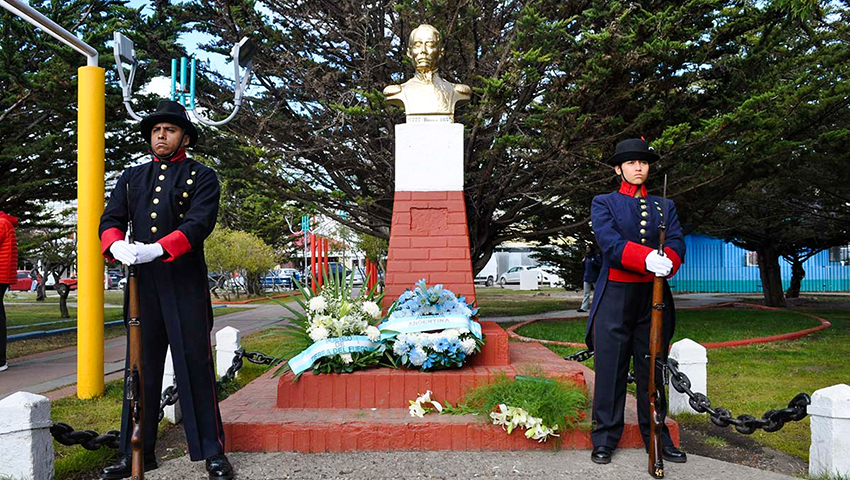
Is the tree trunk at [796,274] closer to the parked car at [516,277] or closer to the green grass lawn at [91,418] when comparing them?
the parked car at [516,277]

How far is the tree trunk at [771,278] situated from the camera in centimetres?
1525

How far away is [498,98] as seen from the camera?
8164 mm

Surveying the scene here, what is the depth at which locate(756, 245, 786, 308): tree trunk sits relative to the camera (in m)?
15.2

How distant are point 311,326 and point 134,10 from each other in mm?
8369

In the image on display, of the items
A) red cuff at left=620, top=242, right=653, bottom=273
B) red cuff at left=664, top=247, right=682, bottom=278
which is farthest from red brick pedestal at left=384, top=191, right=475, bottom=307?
red cuff at left=664, top=247, right=682, bottom=278

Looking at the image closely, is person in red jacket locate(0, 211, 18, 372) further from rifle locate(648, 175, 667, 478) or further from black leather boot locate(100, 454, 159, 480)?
rifle locate(648, 175, 667, 478)

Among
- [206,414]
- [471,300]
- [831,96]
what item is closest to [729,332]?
[831,96]

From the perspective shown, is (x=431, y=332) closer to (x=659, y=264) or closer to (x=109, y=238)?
(x=659, y=264)

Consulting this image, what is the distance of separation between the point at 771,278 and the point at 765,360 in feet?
31.5

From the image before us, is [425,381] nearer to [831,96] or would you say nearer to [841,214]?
[831,96]

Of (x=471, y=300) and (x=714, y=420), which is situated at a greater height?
(x=471, y=300)

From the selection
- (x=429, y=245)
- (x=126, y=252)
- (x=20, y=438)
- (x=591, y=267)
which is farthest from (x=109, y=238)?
(x=591, y=267)

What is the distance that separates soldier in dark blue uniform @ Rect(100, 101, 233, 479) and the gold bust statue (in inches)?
92.2

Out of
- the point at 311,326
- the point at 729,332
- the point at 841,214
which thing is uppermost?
the point at 841,214
